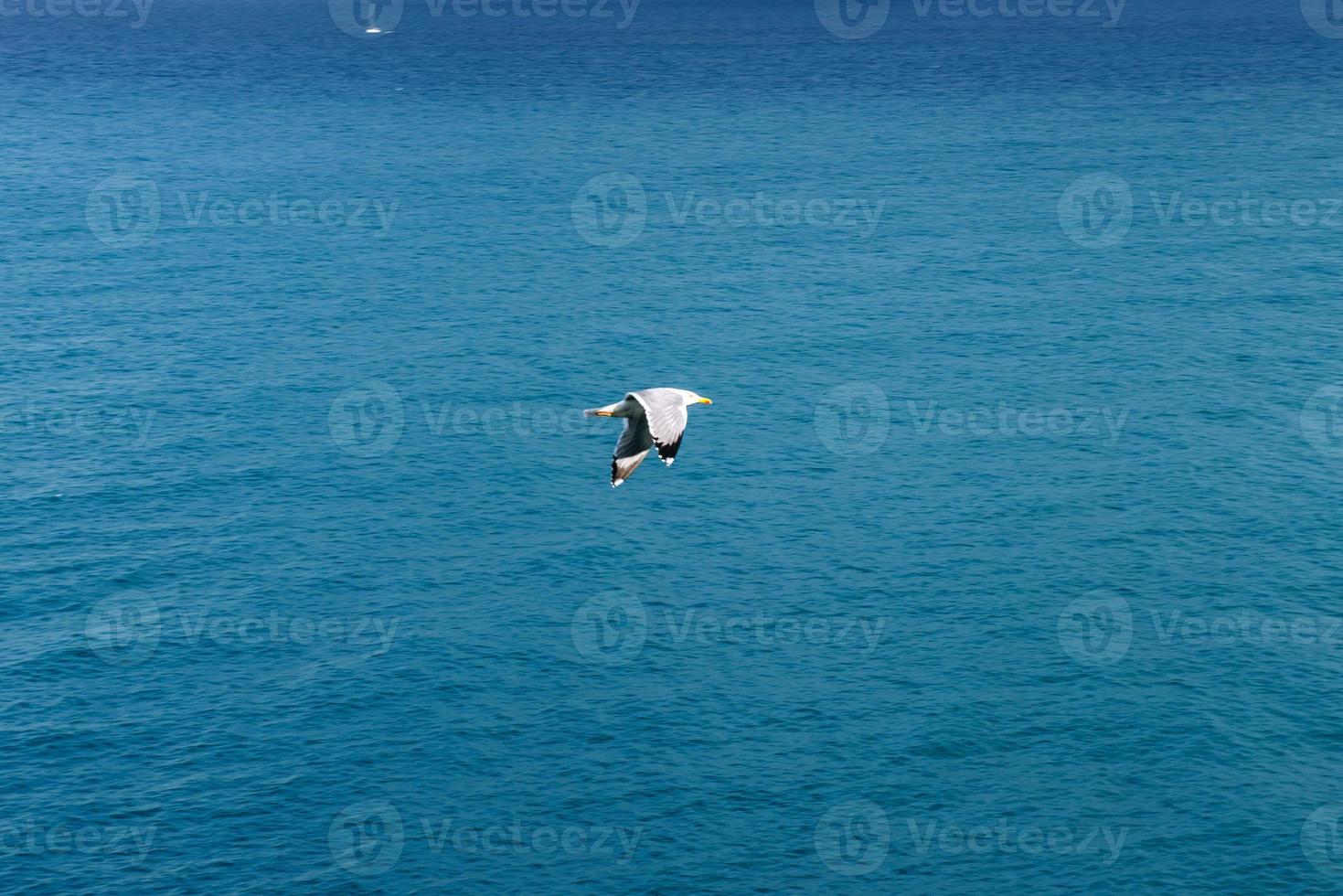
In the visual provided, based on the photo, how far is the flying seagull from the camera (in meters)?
48.5

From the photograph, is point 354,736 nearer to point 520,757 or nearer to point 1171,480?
point 520,757

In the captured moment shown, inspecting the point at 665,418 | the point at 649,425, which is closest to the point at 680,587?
Answer: the point at 665,418

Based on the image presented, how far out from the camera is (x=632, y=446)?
181ft

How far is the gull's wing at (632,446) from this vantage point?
52.1 metres

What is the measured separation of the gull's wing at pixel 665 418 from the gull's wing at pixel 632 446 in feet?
3.24

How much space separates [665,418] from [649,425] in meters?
1.74

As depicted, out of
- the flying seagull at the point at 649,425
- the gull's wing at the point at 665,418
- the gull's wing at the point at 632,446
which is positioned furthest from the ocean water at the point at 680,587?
the gull's wing at the point at 665,418

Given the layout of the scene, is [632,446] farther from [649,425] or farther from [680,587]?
[680,587]

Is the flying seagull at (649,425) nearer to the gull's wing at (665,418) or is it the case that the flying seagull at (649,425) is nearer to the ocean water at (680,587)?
the gull's wing at (665,418)

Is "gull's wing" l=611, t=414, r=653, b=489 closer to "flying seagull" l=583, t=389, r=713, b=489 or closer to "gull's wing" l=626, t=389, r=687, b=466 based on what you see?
"flying seagull" l=583, t=389, r=713, b=489

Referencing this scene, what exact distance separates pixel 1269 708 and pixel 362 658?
67136 mm

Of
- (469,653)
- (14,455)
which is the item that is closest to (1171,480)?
(469,653)

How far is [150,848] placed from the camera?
10069 cm

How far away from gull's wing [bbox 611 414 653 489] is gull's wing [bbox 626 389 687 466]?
986 millimetres
